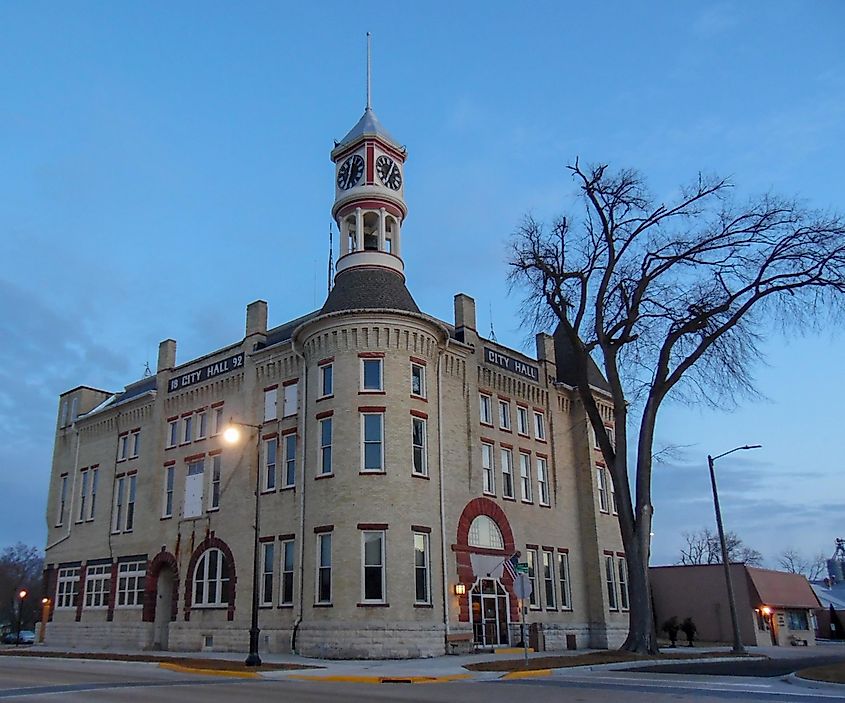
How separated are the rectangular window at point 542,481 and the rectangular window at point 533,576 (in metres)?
2.88

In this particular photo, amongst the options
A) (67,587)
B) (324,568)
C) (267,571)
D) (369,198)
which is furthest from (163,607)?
(369,198)

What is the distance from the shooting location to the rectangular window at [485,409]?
124 feet

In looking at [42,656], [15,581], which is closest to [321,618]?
[42,656]

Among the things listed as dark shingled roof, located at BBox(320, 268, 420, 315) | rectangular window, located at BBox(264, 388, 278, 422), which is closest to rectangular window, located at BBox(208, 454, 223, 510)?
rectangular window, located at BBox(264, 388, 278, 422)

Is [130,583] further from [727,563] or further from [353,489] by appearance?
[727,563]

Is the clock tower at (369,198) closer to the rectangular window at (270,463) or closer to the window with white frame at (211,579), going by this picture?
the rectangular window at (270,463)

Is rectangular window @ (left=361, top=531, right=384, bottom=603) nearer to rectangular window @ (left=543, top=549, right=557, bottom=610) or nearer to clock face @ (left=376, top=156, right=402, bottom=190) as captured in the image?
rectangular window @ (left=543, top=549, right=557, bottom=610)

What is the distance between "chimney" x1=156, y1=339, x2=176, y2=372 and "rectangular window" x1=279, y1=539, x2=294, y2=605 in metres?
14.7

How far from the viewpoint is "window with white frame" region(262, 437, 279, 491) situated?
115ft

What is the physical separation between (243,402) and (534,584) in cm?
1652

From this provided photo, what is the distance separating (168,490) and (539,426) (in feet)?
64.4

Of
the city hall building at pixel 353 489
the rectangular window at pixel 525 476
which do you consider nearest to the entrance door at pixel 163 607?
the city hall building at pixel 353 489

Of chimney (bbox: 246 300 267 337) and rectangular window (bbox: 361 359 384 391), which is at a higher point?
chimney (bbox: 246 300 267 337)

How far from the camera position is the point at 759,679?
65.1 ft
